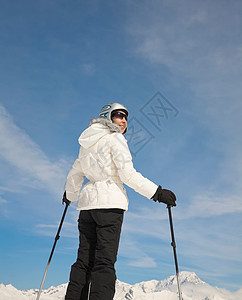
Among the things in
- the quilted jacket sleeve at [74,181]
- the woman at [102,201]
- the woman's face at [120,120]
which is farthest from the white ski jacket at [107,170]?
the woman's face at [120,120]

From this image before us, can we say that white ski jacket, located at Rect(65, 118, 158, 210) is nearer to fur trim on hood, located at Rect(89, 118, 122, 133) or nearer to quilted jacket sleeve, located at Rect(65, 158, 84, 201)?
fur trim on hood, located at Rect(89, 118, 122, 133)

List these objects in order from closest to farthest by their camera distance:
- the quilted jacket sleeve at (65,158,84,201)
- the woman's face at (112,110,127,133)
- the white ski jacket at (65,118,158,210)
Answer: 1. the white ski jacket at (65,118,158,210)
2. the quilted jacket sleeve at (65,158,84,201)
3. the woman's face at (112,110,127,133)

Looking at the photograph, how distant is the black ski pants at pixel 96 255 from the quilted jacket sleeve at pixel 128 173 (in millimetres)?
409

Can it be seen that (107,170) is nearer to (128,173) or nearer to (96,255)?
(128,173)

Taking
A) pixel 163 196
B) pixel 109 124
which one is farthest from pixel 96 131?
pixel 163 196

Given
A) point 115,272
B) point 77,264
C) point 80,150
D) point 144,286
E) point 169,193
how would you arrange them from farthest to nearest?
point 144,286
point 80,150
point 169,193
point 77,264
point 115,272

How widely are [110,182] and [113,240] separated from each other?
0.78m

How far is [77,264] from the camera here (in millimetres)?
3744

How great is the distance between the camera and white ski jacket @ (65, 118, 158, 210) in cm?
375

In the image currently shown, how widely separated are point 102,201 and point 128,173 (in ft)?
1.69

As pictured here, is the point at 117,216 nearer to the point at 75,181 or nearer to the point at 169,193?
the point at 169,193

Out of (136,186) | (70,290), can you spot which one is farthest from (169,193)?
(70,290)

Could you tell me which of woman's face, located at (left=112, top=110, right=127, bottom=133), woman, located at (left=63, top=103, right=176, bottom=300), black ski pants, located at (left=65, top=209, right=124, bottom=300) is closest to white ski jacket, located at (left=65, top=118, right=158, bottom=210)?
woman, located at (left=63, top=103, right=176, bottom=300)

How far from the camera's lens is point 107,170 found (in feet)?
12.7
